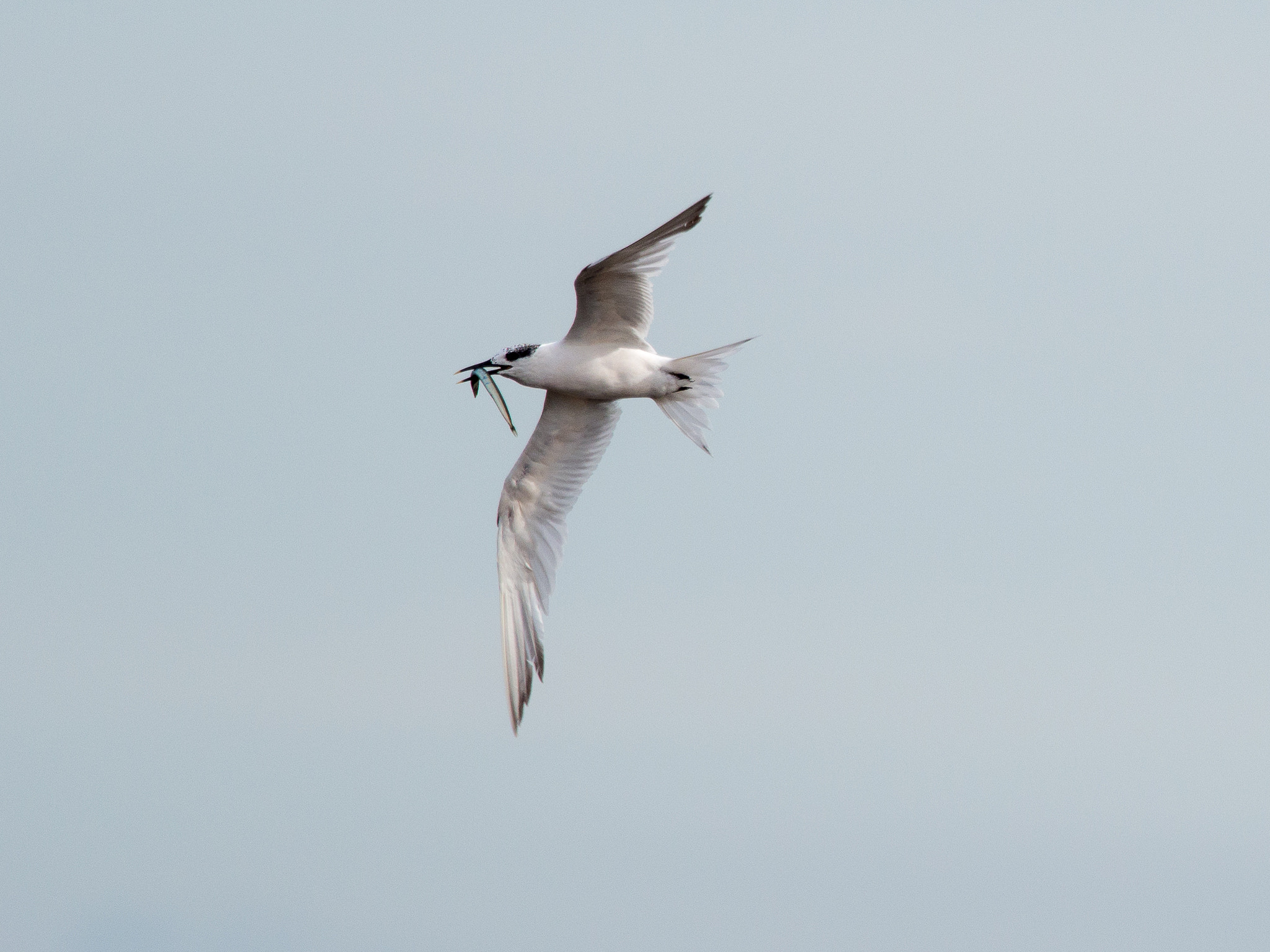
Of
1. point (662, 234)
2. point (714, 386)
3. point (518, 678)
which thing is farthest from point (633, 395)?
point (518, 678)

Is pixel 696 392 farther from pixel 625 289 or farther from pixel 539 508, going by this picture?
pixel 539 508

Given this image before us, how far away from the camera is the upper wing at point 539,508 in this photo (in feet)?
49.8

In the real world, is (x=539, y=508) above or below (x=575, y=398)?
below

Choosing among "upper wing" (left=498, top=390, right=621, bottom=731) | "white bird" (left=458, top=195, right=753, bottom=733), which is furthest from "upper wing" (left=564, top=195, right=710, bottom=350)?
"upper wing" (left=498, top=390, right=621, bottom=731)

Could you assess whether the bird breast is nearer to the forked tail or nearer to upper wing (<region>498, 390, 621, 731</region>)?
the forked tail

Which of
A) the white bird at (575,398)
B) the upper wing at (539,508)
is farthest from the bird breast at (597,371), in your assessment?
the upper wing at (539,508)

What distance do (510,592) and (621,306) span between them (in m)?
3.21

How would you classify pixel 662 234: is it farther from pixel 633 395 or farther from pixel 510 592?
pixel 510 592

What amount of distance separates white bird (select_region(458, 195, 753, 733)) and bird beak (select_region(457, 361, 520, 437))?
1 cm

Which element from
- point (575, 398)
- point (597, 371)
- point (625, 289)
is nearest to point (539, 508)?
point (575, 398)

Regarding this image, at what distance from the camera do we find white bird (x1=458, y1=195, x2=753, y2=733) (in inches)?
531

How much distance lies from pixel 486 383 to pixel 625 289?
1.69 meters

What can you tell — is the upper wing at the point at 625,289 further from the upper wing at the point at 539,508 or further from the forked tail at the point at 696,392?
the upper wing at the point at 539,508

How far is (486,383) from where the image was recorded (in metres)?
14.5
